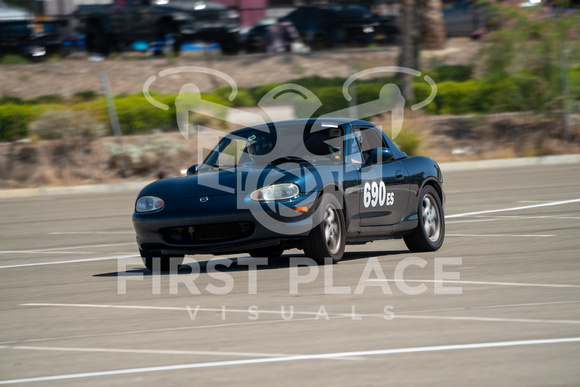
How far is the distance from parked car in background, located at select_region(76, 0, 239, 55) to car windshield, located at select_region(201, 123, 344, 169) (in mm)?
24363

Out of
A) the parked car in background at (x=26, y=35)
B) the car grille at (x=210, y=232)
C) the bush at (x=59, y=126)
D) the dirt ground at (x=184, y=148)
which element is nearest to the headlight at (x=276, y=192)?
the car grille at (x=210, y=232)

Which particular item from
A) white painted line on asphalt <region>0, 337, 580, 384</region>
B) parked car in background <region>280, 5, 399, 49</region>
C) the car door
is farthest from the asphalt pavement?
parked car in background <region>280, 5, 399, 49</region>

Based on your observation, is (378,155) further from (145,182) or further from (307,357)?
(145,182)

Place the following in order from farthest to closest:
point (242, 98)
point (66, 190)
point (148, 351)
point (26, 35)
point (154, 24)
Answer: point (26, 35) → point (154, 24) → point (242, 98) → point (66, 190) → point (148, 351)

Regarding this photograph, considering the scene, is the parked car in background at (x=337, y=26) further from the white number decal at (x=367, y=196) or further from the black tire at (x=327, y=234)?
the black tire at (x=327, y=234)

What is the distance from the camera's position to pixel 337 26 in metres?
34.4

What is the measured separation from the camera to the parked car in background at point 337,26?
113ft

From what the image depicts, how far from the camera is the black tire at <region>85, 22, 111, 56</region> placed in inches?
1357

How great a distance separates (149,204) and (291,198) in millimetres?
1376

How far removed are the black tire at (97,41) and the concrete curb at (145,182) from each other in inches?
542

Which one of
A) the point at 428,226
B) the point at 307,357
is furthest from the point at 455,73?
the point at 307,357

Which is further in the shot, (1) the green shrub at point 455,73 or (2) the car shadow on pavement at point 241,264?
(1) the green shrub at point 455,73

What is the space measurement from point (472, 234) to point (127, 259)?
4053 mm

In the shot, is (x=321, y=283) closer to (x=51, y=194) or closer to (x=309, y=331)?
(x=309, y=331)
